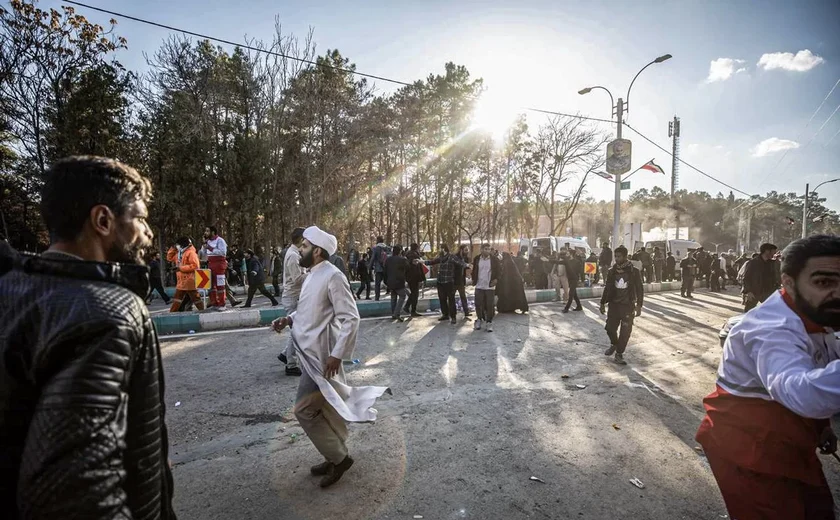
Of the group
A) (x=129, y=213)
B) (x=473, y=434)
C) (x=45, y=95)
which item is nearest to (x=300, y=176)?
(x=45, y=95)

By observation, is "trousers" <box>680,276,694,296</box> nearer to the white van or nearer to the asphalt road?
the white van

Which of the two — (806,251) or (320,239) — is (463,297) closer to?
(320,239)

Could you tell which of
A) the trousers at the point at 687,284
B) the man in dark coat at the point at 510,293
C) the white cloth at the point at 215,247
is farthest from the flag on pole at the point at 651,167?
the white cloth at the point at 215,247

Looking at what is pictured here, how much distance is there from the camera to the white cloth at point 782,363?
53.7 inches

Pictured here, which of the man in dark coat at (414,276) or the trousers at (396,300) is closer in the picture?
the trousers at (396,300)

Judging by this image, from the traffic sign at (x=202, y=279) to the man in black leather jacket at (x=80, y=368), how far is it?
924 cm

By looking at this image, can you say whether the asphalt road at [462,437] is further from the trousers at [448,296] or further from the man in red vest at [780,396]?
the trousers at [448,296]

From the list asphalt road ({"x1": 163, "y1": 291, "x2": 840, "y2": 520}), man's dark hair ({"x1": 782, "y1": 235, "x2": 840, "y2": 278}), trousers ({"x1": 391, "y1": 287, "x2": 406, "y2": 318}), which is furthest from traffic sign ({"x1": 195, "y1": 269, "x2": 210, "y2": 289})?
man's dark hair ({"x1": 782, "y1": 235, "x2": 840, "y2": 278})

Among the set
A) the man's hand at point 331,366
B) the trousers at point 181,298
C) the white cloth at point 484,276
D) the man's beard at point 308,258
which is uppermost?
the man's beard at point 308,258

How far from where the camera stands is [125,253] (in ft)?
4.11

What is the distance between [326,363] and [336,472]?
797 mm

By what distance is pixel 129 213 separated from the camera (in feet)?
4.09

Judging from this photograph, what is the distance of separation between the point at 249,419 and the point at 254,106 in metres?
22.2

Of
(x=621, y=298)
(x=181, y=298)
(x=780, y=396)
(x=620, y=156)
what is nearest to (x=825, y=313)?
(x=780, y=396)
